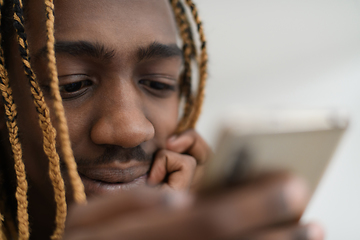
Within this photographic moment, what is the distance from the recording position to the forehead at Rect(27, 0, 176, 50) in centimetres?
58

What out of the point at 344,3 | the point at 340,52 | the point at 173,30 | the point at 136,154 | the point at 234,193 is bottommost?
the point at 234,193

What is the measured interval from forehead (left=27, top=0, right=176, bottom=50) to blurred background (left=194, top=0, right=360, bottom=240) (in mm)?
824

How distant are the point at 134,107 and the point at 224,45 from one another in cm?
97

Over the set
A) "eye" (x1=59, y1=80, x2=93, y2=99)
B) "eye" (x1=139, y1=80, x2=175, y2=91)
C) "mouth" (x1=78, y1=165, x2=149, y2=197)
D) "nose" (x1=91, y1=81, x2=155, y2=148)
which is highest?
"eye" (x1=139, y1=80, x2=175, y2=91)

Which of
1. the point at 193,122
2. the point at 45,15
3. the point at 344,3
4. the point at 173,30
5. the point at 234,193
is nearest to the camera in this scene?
the point at 234,193

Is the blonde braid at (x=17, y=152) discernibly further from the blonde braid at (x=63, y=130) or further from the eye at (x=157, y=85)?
the eye at (x=157, y=85)

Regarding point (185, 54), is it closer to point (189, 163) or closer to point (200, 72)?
point (200, 72)

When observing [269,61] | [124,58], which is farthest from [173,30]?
[269,61]

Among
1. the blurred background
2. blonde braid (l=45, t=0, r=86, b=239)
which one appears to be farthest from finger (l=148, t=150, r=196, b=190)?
the blurred background

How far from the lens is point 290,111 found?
370 mm

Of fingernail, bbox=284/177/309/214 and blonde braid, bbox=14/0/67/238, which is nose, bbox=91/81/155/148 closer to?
blonde braid, bbox=14/0/67/238

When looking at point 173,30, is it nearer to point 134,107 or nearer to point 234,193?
point 134,107

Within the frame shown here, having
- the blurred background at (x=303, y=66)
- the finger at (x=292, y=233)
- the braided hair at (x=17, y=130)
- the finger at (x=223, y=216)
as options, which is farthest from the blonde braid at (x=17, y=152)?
the blurred background at (x=303, y=66)

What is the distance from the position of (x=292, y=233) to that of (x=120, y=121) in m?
0.38
